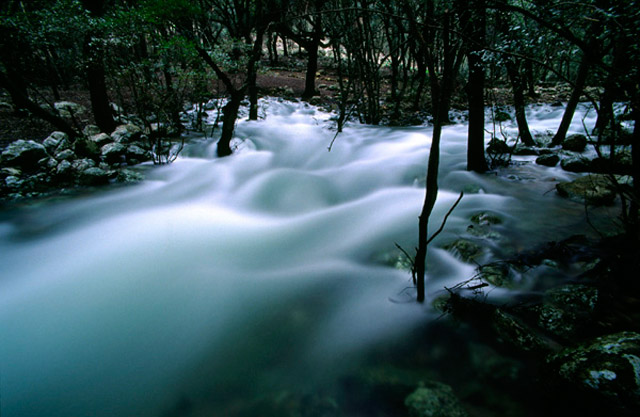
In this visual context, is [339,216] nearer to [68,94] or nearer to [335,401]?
[335,401]

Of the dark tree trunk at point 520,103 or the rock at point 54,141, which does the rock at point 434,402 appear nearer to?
the dark tree trunk at point 520,103

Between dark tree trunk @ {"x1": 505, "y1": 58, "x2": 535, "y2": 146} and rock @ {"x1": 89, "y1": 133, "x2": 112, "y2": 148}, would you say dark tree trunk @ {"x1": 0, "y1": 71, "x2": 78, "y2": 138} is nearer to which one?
rock @ {"x1": 89, "y1": 133, "x2": 112, "y2": 148}

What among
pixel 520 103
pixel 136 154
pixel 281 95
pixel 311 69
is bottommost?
pixel 136 154

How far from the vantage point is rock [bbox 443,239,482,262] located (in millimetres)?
3179

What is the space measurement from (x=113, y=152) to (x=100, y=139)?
29.5 inches

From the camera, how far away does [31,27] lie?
6.75m

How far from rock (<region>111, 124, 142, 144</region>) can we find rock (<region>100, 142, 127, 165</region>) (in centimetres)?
66

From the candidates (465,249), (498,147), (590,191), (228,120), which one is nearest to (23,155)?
(228,120)

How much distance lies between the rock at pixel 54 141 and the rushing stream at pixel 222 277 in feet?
6.72

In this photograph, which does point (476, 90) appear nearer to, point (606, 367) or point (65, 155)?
point (606, 367)

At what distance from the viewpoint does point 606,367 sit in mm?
1640

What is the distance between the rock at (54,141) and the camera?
6418 mm

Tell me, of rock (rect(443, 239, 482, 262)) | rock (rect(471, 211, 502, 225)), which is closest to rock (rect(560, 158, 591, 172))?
rock (rect(471, 211, 502, 225))

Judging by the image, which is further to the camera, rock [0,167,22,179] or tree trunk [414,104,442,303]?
rock [0,167,22,179]
